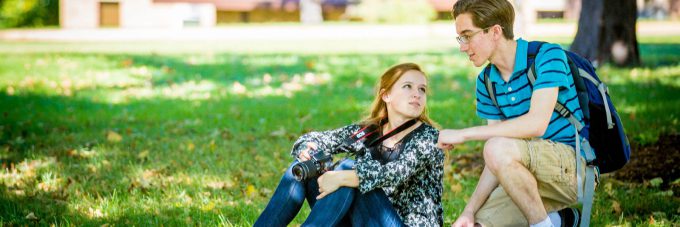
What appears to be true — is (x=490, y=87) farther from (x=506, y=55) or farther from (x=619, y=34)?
(x=619, y=34)

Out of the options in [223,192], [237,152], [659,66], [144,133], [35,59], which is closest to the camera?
[223,192]

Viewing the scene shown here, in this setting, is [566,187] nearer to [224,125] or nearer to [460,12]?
[460,12]

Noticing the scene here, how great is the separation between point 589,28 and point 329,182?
9910 millimetres

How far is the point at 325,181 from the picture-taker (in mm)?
3463

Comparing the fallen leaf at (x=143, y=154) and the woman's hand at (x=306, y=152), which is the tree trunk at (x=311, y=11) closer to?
the fallen leaf at (x=143, y=154)

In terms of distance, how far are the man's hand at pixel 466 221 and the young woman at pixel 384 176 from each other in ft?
0.45

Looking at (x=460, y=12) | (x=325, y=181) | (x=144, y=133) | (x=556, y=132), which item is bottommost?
(x=144, y=133)

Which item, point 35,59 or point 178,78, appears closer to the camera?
point 178,78

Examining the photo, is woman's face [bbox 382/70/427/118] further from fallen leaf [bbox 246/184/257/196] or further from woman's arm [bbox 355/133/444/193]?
fallen leaf [bbox 246/184/257/196]

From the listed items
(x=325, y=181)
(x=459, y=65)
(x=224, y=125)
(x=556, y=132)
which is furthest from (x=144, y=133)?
(x=459, y=65)

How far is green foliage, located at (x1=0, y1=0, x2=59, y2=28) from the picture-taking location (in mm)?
38406

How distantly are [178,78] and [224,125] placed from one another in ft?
17.0

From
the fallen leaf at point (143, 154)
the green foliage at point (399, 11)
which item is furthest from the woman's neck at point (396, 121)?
the green foliage at point (399, 11)

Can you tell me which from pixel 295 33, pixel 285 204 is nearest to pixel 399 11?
pixel 295 33
